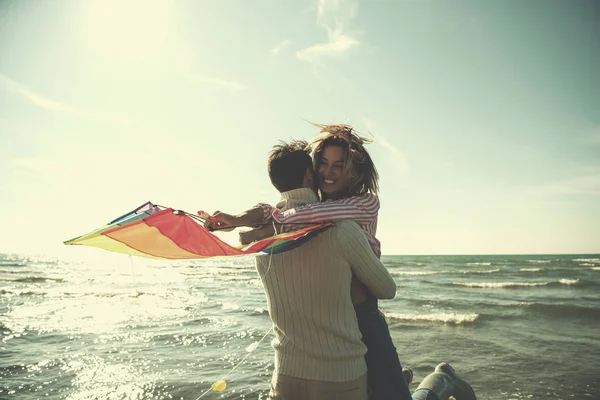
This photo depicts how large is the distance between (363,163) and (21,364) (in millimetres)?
7393

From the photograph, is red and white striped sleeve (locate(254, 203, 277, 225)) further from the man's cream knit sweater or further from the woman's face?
the woman's face

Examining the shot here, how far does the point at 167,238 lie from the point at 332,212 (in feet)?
2.76

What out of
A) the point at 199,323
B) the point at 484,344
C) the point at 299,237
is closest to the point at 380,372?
the point at 299,237

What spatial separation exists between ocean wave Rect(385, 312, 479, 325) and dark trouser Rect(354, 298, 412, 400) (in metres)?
9.53

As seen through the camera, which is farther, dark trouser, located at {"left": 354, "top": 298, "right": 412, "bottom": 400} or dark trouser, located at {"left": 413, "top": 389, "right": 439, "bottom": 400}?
dark trouser, located at {"left": 413, "top": 389, "right": 439, "bottom": 400}

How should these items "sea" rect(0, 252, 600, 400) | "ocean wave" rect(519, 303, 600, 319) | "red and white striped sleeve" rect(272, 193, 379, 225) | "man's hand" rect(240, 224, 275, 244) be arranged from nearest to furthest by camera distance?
"red and white striped sleeve" rect(272, 193, 379, 225) → "man's hand" rect(240, 224, 275, 244) → "sea" rect(0, 252, 600, 400) → "ocean wave" rect(519, 303, 600, 319)

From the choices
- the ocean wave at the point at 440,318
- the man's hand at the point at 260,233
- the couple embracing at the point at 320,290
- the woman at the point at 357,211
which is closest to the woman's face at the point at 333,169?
the woman at the point at 357,211

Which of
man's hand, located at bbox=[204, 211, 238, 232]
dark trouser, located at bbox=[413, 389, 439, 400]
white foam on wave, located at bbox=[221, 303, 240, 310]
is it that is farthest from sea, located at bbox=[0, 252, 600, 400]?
dark trouser, located at bbox=[413, 389, 439, 400]

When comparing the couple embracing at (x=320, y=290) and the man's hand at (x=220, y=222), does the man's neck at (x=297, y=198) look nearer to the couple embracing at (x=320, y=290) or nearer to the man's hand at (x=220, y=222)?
the couple embracing at (x=320, y=290)

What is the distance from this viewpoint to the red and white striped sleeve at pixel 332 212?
163 cm

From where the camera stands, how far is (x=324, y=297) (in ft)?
5.13

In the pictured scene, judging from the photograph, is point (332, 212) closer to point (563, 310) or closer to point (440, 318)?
point (440, 318)

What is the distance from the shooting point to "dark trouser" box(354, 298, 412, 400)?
1.99 m

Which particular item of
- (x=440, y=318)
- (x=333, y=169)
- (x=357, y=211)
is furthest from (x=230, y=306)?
(x=357, y=211)
